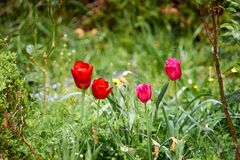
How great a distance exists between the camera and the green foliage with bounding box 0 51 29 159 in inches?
105

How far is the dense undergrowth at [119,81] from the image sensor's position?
2.78m

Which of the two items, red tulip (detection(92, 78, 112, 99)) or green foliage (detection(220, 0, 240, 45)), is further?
green foliage (detection(220, 0, 240, 45))

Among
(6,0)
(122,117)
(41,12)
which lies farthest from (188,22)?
(122,117)

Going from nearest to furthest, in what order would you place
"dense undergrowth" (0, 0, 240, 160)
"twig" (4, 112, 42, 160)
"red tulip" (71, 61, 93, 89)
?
"red tulip" (71, 61, 93, 89)
"twig" (4, 112, 42, 160)
"dense undergrowth" (0, 0, 240, 160)

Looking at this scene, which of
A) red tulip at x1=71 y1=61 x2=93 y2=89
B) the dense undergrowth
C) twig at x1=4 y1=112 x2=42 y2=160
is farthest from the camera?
the dense undergrowth

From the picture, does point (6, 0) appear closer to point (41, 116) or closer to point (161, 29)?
point (161, 29)

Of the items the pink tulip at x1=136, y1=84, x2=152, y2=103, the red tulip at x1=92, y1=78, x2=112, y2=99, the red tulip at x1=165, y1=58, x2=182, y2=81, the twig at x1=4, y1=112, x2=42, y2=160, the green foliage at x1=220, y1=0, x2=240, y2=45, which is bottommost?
the twig at x1=4, y1=112, x2=42, y2=160

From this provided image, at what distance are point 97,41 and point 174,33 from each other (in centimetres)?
87

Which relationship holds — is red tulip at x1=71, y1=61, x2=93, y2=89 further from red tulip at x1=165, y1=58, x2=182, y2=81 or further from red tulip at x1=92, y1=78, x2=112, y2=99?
red tulip at x1=165, y1=58, x2=182, y2=81

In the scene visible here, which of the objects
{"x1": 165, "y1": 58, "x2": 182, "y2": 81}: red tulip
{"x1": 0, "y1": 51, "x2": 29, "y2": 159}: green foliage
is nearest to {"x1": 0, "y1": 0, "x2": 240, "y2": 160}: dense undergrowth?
{"x1": 0, "y1": 51, "x2": 29, "y2": 159}: green foliage

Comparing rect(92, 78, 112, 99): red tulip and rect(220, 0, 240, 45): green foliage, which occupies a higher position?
rect(220, 0, 240, 45): green foliage

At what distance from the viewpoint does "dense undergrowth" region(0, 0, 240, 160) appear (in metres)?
2.78

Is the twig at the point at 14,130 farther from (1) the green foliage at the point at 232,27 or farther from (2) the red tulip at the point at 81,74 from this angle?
(1) the green foliage at the point at 232,27

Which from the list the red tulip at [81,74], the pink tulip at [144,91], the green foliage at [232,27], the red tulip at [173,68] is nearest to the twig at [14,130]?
the red tulip at [81,74]
